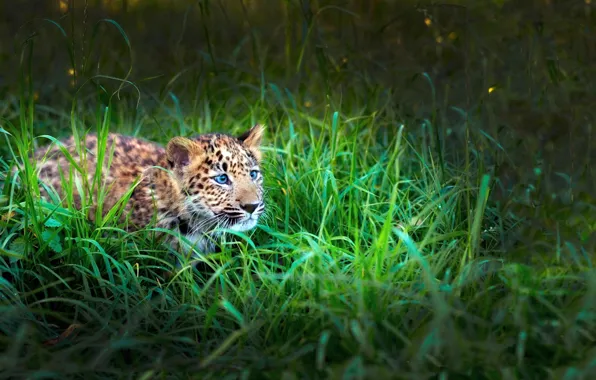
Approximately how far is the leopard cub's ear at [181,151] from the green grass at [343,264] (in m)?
0.39

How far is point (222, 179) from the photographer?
4.93 m

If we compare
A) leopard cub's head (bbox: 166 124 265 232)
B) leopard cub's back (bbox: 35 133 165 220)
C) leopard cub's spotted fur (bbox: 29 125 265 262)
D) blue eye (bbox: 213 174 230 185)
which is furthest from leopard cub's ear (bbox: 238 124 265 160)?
leopard cub's back (bbox: 35 133 165 220)

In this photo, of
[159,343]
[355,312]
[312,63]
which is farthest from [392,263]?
[312,63]

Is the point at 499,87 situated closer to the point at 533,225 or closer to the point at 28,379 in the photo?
the point at 533,225

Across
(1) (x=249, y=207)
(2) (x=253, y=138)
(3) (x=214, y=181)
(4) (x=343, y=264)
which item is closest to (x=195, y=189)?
(3) (x=214, y=181)

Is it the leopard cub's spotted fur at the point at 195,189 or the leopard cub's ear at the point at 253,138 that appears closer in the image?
the leopard cub's spotted fur at the point at 195,189

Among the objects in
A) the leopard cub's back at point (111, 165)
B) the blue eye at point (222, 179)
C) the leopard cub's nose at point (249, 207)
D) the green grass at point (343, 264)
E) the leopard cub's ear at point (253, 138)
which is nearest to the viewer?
the green grass at point (343, 264)

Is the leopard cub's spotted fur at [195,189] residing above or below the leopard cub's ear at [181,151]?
below

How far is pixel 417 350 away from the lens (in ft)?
11.2

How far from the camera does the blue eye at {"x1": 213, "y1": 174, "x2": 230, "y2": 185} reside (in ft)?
16.1

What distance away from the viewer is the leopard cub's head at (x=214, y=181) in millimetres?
4824

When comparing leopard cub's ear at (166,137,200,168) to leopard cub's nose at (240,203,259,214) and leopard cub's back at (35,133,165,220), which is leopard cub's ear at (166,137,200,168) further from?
leopard cub's nose at (240,203,259,214)

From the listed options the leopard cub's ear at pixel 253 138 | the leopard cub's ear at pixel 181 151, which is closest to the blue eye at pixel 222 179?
the leopard cub's ear at pixel 181 151

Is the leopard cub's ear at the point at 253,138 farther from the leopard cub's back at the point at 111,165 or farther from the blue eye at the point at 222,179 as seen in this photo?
the leopard cub's back at the point at 111,165
